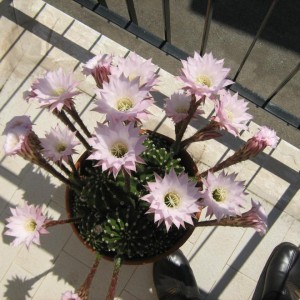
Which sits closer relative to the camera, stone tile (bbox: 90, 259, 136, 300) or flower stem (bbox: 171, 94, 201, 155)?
flower stem (bbox: 171, 94, 201, 155)

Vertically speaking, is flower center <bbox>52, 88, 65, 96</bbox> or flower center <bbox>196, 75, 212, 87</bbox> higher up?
flower center <bbox>196, 75, 212, 87</bbox>

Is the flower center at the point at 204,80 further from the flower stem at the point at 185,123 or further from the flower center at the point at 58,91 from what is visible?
the flower center at the point at 58,91

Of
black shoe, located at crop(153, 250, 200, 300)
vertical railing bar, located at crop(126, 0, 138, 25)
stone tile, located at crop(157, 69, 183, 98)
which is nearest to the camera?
vertical railing bar, located at crop(126, 0, 138, 25)

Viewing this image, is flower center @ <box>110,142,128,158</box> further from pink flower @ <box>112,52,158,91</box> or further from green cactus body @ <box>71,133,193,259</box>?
green cactus body @ <box>71,133,193,259</box>

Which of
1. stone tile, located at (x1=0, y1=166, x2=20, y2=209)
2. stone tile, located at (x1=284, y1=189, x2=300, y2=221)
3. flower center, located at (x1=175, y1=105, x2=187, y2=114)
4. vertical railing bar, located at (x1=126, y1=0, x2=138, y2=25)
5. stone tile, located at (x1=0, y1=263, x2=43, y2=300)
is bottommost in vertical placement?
stone tile, located at (x1=0, y1=263, x2=43, y2=300)

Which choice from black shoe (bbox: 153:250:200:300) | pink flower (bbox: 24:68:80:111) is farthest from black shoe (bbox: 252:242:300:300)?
pink flower (bbox: 24:68:80:111)

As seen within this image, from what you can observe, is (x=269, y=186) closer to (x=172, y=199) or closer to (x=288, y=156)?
(x=288, y=156)
